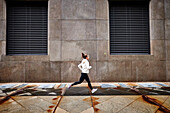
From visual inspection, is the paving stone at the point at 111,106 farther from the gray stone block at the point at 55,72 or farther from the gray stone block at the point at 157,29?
the gray stone block at the point at 157,29

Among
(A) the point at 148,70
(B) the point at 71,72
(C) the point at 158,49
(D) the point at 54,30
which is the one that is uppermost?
(D) the point at 54,30

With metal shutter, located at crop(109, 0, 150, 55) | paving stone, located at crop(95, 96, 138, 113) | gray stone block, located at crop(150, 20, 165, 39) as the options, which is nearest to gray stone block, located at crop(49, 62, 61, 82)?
metal shutter, located at crop(109, 0, 150, 55)

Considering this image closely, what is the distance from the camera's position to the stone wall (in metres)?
6.79

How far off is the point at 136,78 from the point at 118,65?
1.53 m

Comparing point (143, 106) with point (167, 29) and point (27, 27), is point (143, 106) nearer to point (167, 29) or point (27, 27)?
point (167, 29)

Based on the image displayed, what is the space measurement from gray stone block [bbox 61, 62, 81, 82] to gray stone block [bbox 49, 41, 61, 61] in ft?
1.97

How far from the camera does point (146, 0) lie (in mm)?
7184

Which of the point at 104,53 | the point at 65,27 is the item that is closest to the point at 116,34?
the point at 104,53

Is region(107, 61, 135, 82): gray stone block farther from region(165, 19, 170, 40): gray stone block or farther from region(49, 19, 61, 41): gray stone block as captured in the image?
region(49, 19, 61, 41): gray stone block

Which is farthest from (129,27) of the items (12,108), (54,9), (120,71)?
(12,108)

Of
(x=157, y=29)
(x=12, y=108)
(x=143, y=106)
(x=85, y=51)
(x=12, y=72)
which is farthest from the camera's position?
(x=157, y=29)

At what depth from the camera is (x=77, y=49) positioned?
688 cm

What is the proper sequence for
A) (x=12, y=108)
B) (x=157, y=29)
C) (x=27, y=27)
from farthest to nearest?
(x=27, y=27)
(x=157, y=29)
(x=12, y=108)

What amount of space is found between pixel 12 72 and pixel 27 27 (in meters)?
3.36
